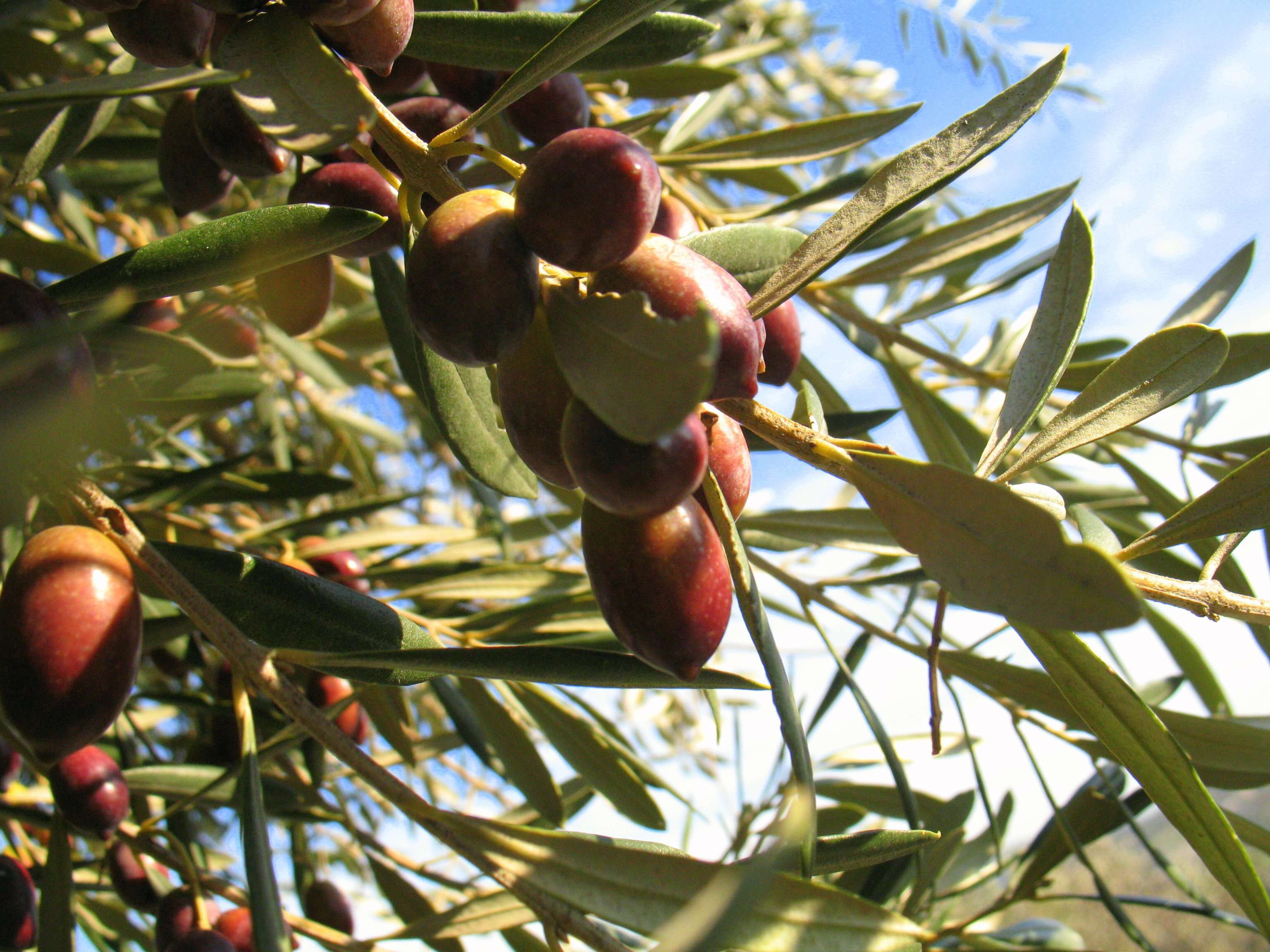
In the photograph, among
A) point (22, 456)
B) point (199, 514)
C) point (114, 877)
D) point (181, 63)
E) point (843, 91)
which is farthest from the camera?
point (843, 91)

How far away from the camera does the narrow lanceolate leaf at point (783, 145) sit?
3.83 ft

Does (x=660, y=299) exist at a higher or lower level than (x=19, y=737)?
higher

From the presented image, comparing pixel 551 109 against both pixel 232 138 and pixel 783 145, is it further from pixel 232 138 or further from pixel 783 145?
pixel 783 145

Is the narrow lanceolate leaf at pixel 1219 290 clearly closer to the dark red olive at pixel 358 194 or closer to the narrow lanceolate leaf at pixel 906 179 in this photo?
the narrow lanceolate leaf at pixel 906 179

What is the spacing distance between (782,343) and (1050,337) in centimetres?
21

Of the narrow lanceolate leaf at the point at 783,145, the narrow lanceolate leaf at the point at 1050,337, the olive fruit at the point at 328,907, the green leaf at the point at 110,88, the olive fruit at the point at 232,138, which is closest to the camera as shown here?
the green leaf at the point at 110,88

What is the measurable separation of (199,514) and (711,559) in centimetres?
185

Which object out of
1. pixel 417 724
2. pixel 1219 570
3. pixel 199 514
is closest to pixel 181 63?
pixel 1219 570

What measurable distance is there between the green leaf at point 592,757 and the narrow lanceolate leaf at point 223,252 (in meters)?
0.72

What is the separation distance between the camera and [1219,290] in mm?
1267

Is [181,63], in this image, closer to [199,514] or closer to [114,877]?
[114,877]

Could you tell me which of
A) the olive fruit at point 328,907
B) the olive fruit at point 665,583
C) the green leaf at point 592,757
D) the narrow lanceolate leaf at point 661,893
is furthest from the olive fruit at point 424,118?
the olive fruit at point 328,907

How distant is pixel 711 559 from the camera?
1.76ft

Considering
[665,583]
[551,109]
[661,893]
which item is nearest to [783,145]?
[551,109]
